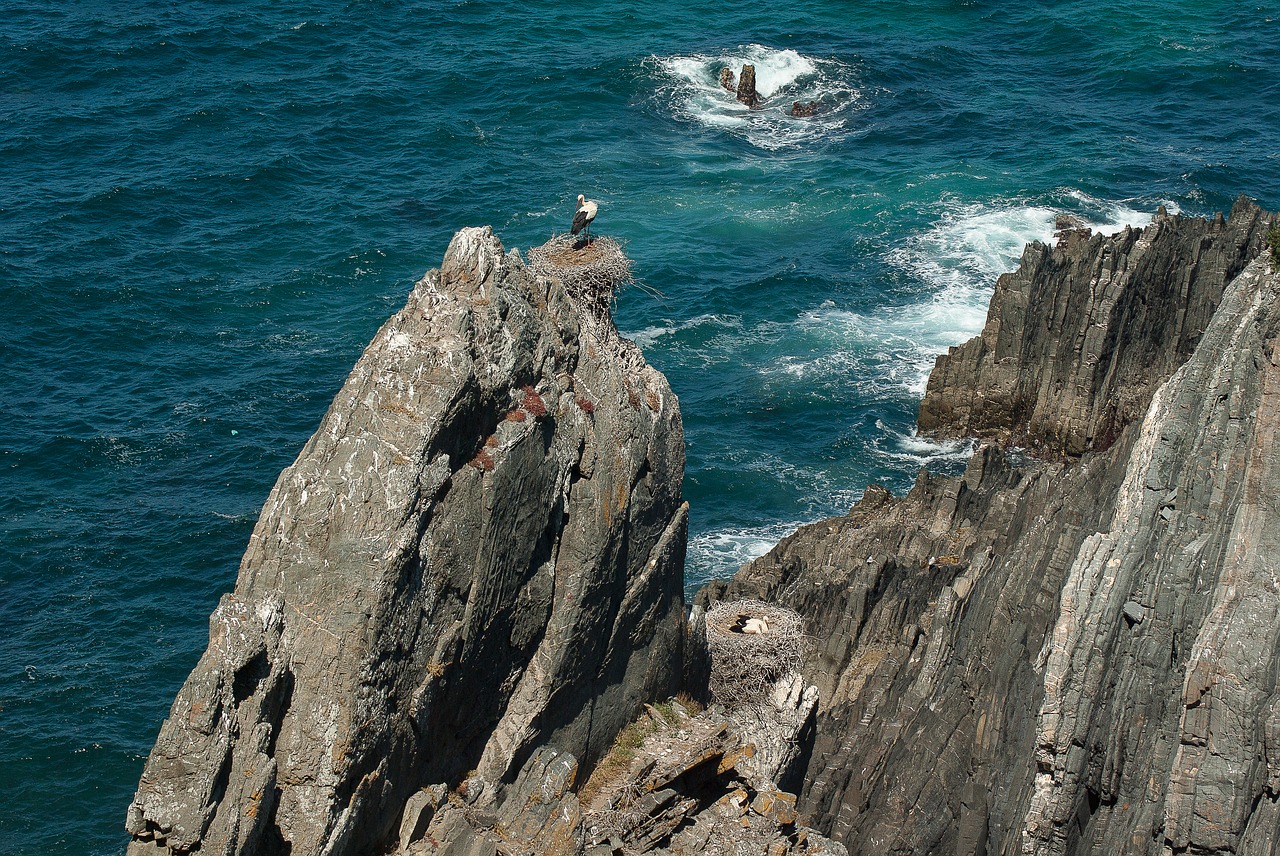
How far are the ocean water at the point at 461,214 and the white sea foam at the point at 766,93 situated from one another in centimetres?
32

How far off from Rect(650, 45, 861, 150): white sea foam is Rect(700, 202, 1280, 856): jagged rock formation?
40792mm

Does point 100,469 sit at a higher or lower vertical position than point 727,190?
lower

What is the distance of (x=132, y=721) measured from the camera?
1989 inches

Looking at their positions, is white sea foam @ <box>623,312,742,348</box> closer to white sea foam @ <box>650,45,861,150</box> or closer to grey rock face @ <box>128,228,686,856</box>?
white sea foam @ <box>650,45,861,150</box>

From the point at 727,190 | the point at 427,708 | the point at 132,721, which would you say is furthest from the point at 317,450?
the point at 727,190

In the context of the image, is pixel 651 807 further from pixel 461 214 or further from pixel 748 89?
pixel 748 89

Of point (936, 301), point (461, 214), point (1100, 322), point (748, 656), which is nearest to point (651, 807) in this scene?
point (748, 656)

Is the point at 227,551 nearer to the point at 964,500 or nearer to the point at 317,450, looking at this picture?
the point at 964,500

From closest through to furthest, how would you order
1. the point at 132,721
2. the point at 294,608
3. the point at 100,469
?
the point at 294,608 → the point at 132,721 → the point at 100,469

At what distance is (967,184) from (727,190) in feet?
52.2

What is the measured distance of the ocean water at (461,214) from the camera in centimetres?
5909

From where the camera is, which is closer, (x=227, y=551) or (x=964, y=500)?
(x=964, y=500)

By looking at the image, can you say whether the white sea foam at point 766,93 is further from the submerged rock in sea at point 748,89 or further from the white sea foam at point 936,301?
the white sea foam at point 936,301

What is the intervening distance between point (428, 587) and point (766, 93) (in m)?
86.8
